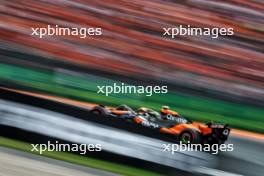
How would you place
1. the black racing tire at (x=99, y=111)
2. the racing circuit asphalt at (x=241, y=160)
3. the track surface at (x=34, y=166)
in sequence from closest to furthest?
1. the track surface at (x=34, y=166)
2. the racing circuit asphalt at (x=241, y=160)
3. the black racing tire at (x=99, y=111)

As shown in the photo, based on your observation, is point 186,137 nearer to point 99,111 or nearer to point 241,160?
point 241,160

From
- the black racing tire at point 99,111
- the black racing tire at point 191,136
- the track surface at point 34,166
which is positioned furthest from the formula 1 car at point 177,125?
the track surface at point 34,166

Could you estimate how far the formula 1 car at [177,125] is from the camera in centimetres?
503

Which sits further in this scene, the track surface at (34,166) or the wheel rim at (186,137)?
the wheel rim at (186,137)

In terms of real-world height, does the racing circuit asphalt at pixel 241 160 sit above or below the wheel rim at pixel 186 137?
below

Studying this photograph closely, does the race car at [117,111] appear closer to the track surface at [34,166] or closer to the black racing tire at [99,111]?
the black racing tire at [99,111]

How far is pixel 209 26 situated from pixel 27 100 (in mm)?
1689

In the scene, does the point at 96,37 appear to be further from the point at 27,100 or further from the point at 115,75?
the point at 27,100

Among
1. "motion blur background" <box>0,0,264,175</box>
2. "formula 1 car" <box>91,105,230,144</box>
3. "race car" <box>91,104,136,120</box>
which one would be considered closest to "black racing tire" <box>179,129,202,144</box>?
"formula 1 car" <box>91,105,230,144</box>

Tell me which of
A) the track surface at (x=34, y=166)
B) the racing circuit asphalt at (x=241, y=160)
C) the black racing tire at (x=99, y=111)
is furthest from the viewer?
the black racing tire at (x=99, y=111)

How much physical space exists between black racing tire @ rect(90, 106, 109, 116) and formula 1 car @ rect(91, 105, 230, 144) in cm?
13

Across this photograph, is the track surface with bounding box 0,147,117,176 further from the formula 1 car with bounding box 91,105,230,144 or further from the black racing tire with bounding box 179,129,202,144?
the black racing tire with bounding box 179,129,202,144

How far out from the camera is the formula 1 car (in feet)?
16.5

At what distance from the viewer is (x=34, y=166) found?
4883 mm
